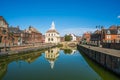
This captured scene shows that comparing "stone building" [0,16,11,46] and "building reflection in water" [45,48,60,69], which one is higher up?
"stone building" [0,16,11,46]

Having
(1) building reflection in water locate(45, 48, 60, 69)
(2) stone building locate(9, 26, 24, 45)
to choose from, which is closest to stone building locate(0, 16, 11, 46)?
(2) stone building locate(9, 26, 24, 45)

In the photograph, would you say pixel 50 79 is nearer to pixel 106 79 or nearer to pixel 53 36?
pixel 106 79

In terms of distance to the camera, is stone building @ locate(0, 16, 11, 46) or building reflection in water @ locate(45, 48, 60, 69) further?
stone building @ locate(0, 16, 11, 46)

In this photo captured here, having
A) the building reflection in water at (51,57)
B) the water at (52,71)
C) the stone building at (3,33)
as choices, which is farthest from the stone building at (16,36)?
the water at (52,71)

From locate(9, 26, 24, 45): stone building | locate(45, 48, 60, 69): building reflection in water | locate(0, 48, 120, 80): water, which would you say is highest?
locate(9, 26, 24, 45): stone building

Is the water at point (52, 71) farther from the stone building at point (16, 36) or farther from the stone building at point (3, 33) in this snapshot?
the stone building at point (16, 36)

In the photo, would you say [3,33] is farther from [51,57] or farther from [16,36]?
[51,57]

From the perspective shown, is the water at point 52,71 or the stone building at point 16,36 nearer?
the water at point 52,71

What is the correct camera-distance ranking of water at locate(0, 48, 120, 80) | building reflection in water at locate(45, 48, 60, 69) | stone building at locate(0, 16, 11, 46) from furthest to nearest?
stone building at locate(0, 16, 11, 46) < building reflection in water at locate(45, 48, 60, 69) < water at locate(0, 48, 120, 80)

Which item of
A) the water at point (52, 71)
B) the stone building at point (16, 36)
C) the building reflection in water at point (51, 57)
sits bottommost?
the building reflection in water at point (51, 57)

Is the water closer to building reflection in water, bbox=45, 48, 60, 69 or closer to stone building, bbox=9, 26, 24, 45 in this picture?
building reflection in water, bbox=45, 48, 60, 69

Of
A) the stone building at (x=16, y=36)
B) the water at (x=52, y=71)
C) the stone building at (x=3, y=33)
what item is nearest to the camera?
the water at (x=52, y=71)

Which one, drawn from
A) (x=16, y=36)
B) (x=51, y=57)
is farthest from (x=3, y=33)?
(x=51, y=57)

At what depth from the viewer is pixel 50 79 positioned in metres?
15.0
